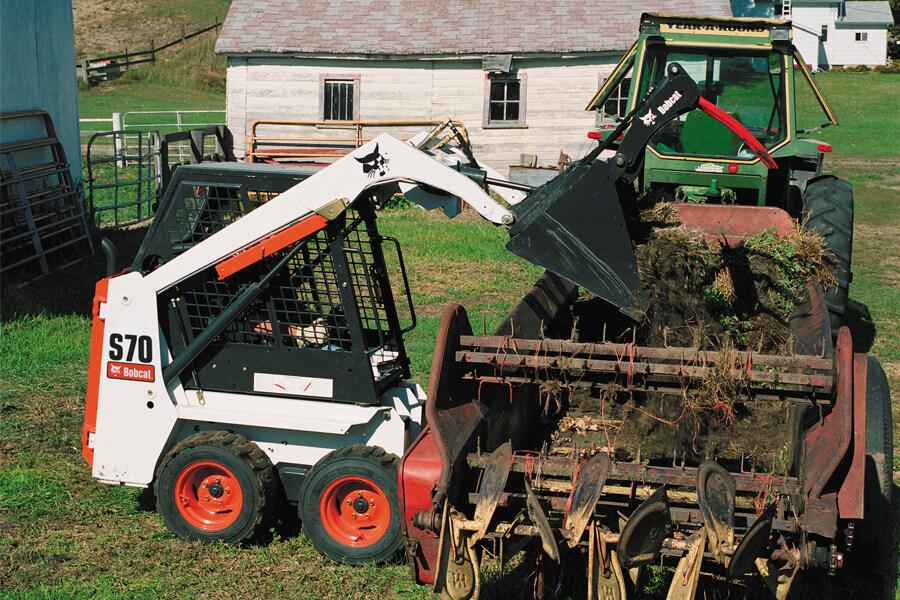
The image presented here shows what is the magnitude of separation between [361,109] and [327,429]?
614 inches

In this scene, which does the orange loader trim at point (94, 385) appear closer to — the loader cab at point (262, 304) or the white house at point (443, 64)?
the loader cab at point (262, 304)

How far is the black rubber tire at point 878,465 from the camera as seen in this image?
15.0 ft

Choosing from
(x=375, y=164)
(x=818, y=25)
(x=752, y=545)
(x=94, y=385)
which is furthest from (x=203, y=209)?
(x=818, y=25)

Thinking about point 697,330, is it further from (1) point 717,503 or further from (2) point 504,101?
(2) point 504,101

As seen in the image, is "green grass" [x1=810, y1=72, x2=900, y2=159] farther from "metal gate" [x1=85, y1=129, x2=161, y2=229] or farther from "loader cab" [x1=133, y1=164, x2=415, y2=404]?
"loader cab" [x1=133, y1=164, x2=415, y2=404]

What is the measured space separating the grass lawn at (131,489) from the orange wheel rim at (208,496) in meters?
0.15

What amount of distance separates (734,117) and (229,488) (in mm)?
6130

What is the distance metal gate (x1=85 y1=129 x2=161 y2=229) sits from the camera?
1422cm

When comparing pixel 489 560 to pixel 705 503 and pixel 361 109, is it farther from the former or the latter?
pixel 361 109

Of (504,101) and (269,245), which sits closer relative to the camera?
(269,245)

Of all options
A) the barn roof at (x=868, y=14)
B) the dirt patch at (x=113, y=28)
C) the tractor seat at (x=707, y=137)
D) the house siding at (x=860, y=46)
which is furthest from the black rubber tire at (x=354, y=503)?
the house siding at (x=860, y=46)

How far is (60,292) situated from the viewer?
10.7 m

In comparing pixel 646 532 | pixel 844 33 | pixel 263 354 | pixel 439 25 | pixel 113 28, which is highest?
pixel 844 33

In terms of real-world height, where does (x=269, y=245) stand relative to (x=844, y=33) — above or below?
below
